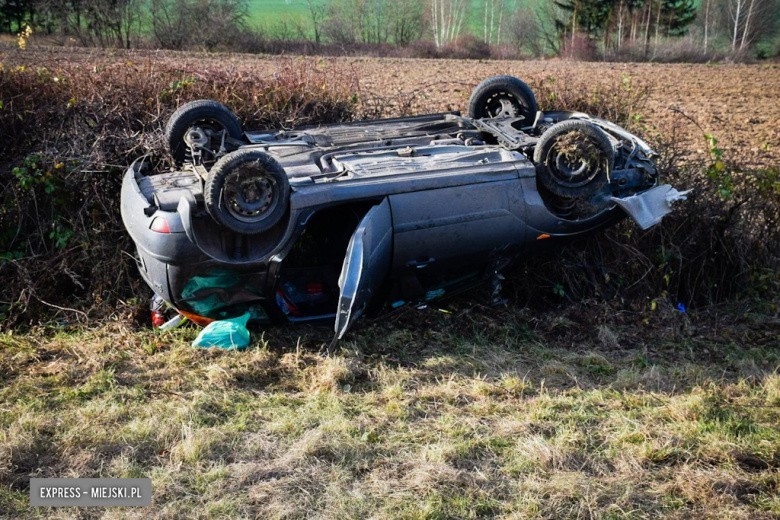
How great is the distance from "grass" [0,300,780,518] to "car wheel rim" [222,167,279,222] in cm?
109

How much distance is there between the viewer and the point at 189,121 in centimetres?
643

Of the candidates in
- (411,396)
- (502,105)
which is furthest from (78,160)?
(502,105)

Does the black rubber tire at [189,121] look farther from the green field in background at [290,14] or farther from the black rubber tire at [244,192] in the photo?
the green field in background at [290,14]

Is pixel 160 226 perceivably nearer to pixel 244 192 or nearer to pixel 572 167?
pixel 244 192

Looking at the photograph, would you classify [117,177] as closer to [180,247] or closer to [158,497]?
[180,247]

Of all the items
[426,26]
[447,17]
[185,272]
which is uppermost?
[447,17]

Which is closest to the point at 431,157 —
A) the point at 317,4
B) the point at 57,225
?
the point at 57,225

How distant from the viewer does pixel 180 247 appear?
16.8 feet

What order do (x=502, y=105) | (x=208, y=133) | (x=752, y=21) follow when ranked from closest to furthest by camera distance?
(x=208, y=133) → (x=502, y=105) → (x=752, y=21)

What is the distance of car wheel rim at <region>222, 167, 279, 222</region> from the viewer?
5.11 metres

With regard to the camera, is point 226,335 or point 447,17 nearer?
point 226,335

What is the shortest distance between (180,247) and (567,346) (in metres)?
3.25

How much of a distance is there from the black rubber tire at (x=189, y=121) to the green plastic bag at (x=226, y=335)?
1759 millimetres

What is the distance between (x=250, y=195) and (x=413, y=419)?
6.32 ft
